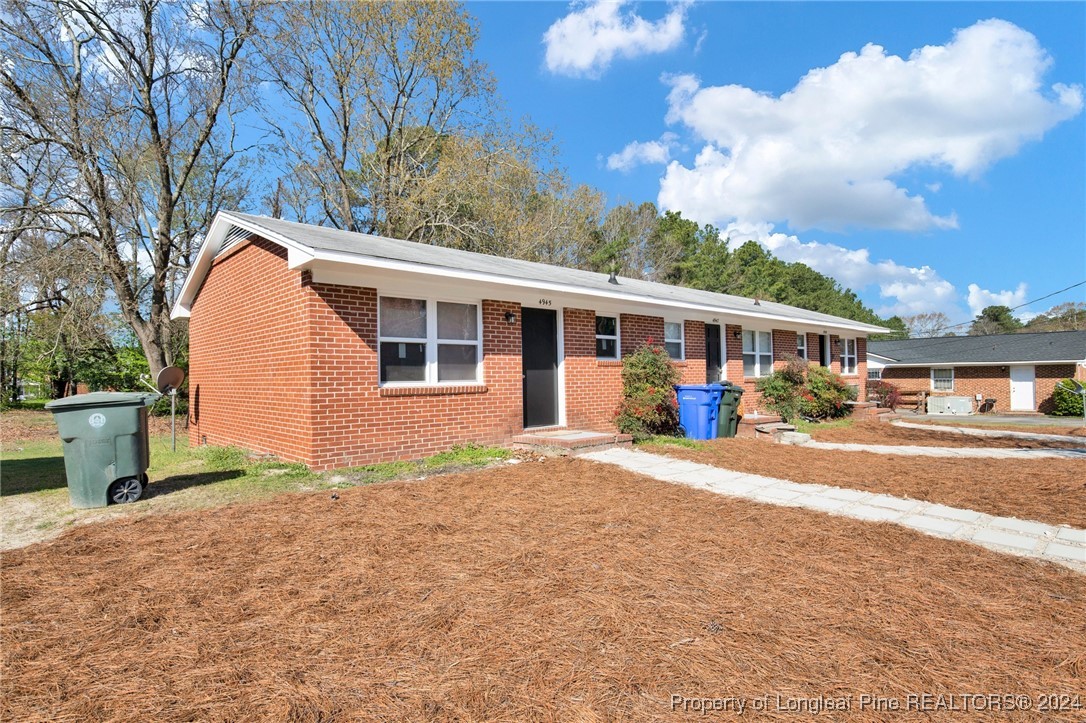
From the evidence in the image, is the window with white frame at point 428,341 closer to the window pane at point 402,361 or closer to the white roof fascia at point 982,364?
the window pane at point 402,361

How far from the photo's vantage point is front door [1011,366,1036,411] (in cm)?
2442

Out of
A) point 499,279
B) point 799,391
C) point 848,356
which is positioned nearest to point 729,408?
point 799,391

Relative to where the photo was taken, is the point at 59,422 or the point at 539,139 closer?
the point at 59,422

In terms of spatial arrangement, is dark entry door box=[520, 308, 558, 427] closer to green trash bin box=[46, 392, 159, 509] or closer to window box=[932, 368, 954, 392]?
green trash bin box=[46, 392, 159, 509]

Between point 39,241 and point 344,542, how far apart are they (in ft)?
59.0

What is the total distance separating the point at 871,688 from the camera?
7.32ft

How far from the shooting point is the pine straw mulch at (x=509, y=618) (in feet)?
7.34

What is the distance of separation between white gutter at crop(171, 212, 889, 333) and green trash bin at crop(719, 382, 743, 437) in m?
2.10

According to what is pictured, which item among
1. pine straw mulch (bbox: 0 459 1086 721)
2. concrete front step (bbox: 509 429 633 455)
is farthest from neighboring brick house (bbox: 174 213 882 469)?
pine straw mulch (bbox: 0 459 1086 721)

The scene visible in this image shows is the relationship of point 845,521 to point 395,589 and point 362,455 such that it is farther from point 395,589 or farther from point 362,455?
point 362,455

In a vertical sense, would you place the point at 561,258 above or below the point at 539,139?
below

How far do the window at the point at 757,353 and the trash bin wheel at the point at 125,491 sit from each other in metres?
13.2

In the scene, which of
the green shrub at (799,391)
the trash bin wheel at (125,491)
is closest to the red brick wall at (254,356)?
the trash bin wheel at (125,491)

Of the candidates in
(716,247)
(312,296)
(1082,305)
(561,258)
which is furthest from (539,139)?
(1082,305)
